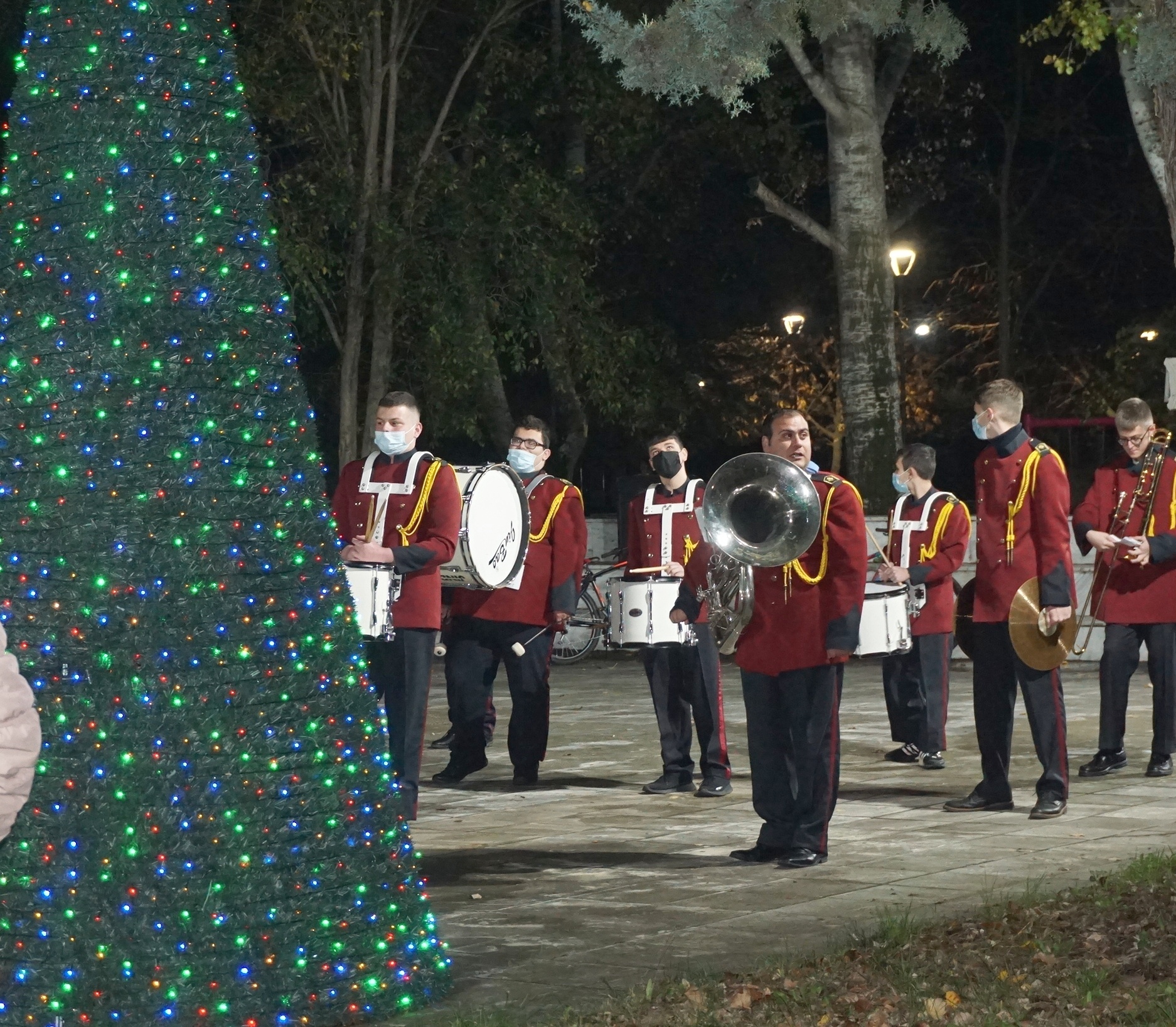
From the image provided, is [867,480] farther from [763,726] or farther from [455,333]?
[763,726]

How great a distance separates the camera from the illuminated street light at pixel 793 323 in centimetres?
3656

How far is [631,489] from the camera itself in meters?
20.2

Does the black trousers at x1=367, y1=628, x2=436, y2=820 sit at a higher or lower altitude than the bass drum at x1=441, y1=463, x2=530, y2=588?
lower

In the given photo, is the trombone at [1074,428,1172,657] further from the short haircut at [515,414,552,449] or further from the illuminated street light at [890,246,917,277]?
the illuminated street light at [890,246,917,277]

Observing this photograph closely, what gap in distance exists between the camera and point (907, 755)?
1222cm

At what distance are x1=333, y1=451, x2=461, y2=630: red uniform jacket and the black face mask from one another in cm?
157

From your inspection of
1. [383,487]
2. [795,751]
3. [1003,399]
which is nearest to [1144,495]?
[1003,399]

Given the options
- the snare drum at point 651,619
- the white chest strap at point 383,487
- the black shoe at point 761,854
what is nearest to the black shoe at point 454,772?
the snare drum at point 651,619

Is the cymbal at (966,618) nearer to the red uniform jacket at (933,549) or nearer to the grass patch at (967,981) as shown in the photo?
the red uniform jacket at (933,549)

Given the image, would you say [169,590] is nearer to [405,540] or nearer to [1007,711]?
[405,540]

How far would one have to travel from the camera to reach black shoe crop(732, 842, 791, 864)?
8602 millimetres

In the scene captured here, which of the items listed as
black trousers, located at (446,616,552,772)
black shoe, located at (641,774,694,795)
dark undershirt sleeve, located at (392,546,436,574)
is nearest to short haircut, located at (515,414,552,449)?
black trousers, located at (446,616,552,772)

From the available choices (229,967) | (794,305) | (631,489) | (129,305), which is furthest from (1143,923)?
(794,305)

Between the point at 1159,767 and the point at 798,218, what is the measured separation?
12601mm
